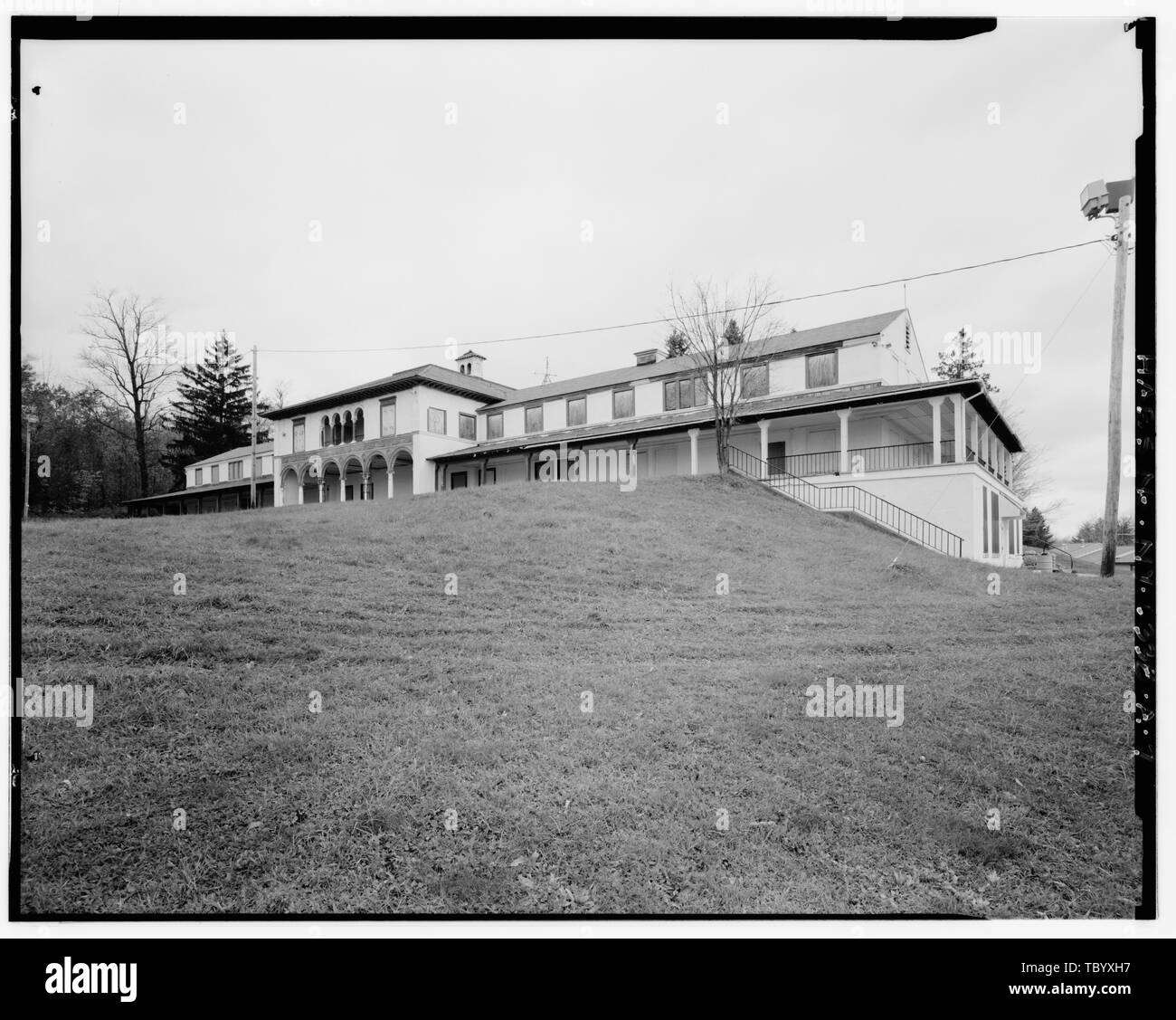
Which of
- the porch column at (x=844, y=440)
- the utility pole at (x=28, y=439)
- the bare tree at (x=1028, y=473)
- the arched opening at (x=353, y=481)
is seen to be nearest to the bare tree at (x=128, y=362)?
the utility pole at (x=28, y=439)

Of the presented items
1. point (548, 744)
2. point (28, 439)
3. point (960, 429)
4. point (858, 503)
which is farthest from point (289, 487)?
point (960, 429)

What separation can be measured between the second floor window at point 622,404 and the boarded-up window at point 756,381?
2.39 meters

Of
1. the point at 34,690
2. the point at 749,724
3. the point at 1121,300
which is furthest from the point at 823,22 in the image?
the point at 34,690

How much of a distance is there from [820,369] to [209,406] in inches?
349

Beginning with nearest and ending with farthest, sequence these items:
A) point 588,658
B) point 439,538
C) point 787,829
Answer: point 787,829, point 588,658, point 439,538

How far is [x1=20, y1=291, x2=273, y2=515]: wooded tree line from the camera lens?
3.56 meters

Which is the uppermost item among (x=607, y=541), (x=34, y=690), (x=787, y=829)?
(x=607, y=541)

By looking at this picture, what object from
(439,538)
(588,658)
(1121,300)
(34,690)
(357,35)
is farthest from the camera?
(439,538)

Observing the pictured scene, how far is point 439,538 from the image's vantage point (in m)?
6.36

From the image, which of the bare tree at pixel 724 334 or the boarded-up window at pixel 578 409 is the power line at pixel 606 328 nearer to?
the bare tree at pixel 724 334

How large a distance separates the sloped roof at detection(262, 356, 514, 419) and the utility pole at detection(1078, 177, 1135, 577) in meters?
6.98

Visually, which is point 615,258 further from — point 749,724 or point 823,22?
point 749,724
